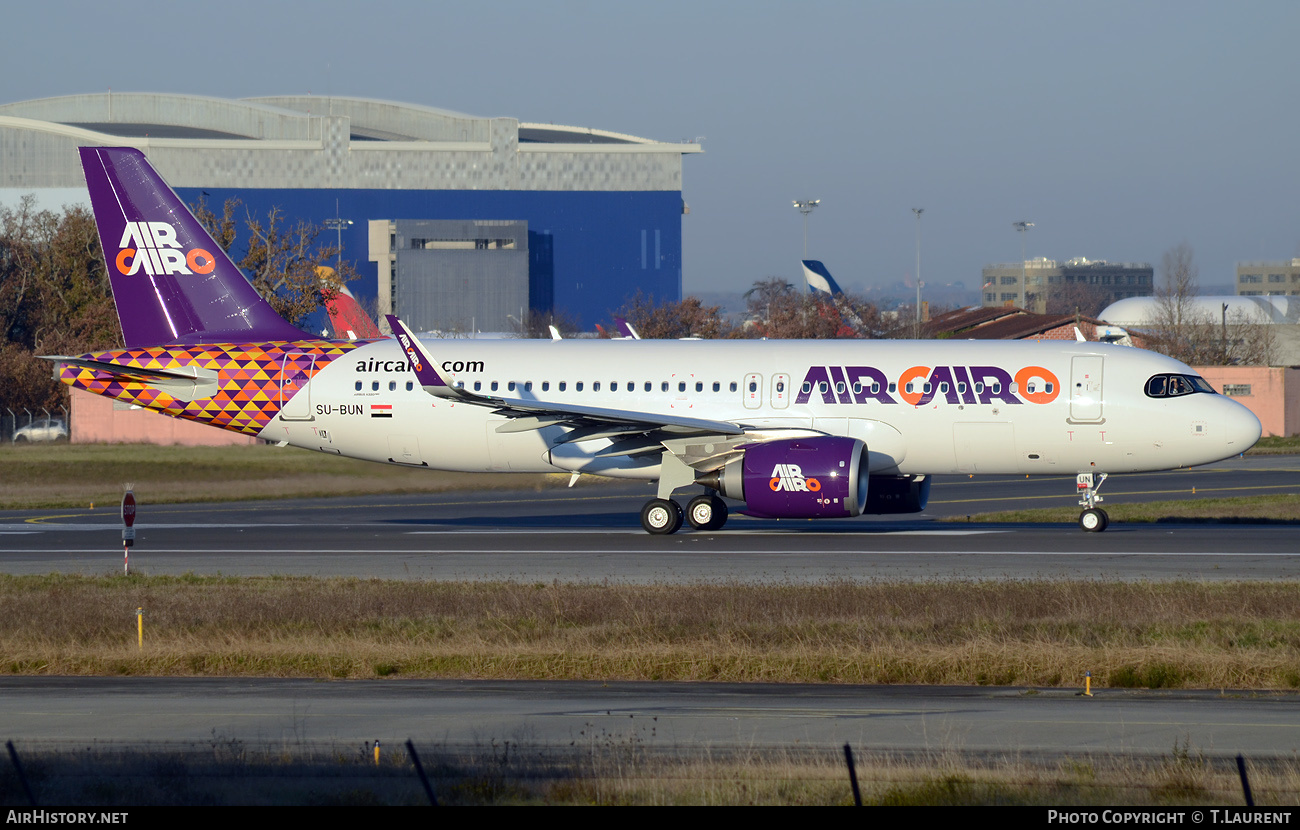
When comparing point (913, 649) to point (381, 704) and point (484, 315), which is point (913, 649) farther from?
point (484, 315)

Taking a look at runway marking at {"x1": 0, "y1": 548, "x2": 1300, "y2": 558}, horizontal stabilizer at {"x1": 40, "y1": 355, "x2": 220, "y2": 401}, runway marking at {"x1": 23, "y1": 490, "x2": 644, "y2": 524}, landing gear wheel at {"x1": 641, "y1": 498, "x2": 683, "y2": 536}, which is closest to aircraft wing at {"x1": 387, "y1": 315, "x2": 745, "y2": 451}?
landing gear wheel at {"x1": 641, "y1": 498, "x2": 683, "y2": 536}

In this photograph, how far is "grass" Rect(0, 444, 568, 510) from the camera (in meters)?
41.9

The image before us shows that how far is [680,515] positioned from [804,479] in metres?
3.86

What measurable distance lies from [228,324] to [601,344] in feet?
28.8

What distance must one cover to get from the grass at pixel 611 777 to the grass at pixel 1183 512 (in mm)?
23470

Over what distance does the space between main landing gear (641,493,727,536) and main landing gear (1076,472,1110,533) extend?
7.99 metres

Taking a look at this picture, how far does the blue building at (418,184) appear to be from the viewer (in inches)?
4862

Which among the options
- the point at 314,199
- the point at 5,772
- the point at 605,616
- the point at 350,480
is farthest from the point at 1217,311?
the point at 5,772

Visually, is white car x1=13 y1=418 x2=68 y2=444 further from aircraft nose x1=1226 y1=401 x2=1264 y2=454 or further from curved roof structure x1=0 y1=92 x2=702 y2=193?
Answer: curved roof structure x1=0 y1=92 x2=702 y2=193

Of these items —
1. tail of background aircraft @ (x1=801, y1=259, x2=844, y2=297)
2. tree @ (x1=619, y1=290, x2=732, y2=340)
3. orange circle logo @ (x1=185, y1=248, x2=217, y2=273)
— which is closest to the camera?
orange circle logo @ (x1=185, y1=248, x2=217, y2=273)

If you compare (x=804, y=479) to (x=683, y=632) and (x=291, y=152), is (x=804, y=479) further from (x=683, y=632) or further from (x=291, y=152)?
(x=291, y=152)

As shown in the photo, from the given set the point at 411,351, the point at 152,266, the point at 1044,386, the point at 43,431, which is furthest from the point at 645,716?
the point at 43,431

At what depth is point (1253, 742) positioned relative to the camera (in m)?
11.8

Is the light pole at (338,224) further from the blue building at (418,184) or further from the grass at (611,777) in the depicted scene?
the grass at (611,777)
